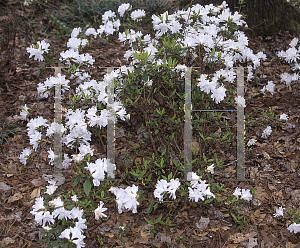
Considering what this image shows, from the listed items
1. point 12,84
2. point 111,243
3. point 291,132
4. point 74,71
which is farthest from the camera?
point 12,84

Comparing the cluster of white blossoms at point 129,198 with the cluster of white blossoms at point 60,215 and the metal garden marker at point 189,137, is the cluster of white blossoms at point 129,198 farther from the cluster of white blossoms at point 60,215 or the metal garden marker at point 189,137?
the metal garden marker at point 189,137

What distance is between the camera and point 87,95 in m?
2.58

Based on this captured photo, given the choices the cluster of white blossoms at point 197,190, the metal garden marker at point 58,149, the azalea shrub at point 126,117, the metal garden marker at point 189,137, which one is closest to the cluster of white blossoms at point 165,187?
the azalea shrub at point 126,117

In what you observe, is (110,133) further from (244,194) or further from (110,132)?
(244,194)

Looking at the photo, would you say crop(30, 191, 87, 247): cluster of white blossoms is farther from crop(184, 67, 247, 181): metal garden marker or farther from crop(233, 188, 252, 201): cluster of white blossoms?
crop(233, 188, 252, 201): cluster of white blossoms

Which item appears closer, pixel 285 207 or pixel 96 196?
pixel 96 196

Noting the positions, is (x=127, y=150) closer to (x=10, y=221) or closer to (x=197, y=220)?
(x=197, y=220)

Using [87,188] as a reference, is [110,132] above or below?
above

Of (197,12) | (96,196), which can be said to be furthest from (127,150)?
(197,12)

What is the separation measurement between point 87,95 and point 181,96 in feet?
3.00

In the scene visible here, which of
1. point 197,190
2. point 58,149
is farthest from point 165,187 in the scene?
point 58,149

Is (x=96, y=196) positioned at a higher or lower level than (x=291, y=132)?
lower

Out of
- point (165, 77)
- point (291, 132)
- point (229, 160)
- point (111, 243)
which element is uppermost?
point (165, 77)

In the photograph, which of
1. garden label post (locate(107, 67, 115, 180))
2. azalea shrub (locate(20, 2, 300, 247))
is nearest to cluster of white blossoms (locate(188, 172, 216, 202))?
azalea shrub (locate(20, 2, 300, 247))
